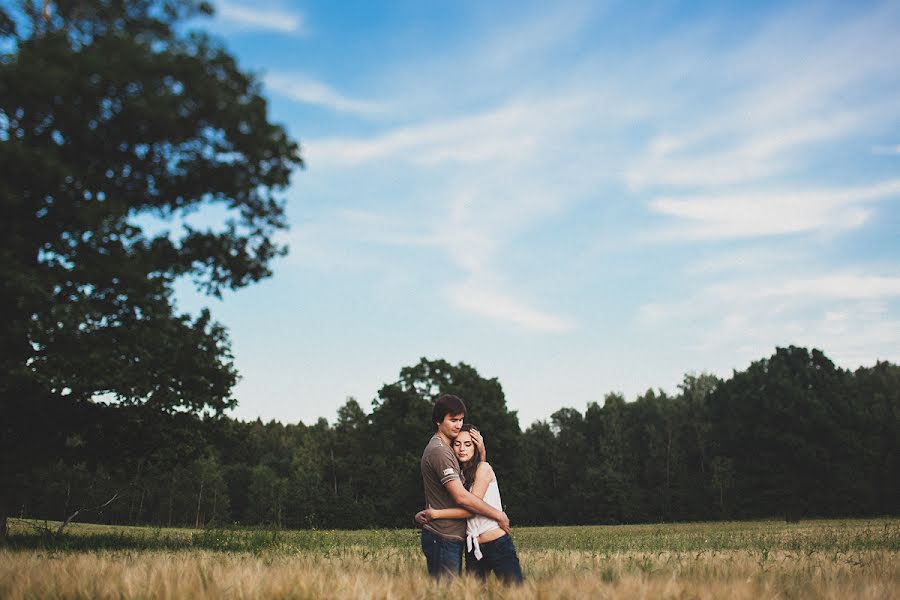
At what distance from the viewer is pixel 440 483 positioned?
671 cm

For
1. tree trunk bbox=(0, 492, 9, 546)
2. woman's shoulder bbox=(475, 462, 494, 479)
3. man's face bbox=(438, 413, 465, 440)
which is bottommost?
tree trunk bbox=(0, 492, 9, 546)

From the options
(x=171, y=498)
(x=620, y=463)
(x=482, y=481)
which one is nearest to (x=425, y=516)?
(x=482, y=481)

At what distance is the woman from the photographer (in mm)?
6652

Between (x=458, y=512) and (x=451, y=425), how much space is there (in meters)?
0.82

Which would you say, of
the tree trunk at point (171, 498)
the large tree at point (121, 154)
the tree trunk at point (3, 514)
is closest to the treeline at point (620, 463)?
the tree trunk at point (171, 498)

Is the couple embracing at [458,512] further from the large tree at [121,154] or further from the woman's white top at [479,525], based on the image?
the large tree at [121,154]

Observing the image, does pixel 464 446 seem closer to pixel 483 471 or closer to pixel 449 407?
pixel 483 471

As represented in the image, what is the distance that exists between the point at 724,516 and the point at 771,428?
1332 centimetres

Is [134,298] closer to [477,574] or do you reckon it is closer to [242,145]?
A: [242,145]

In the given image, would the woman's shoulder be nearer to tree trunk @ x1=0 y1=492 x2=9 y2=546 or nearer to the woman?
the woman

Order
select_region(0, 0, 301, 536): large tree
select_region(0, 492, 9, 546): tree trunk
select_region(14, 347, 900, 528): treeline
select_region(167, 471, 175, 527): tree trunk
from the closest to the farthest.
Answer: select_region(0, 0, 301, 536): large tree < select_region(0, 492, 9, 546): tree trunk < select_region(14, 347, 900, 528): treeline < select_region(167, 471, 175, 527): tree trunk

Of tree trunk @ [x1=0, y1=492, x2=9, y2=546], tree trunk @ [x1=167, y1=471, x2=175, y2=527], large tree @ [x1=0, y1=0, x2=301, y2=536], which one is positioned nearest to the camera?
large tree @ [x1=0, y1=0, x2=301, y2=536]

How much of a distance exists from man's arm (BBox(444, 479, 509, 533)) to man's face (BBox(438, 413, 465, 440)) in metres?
0.50

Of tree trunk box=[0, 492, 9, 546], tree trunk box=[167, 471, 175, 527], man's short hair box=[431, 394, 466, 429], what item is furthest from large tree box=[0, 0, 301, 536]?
tree trunk box=[167, 471, 175, 527]
